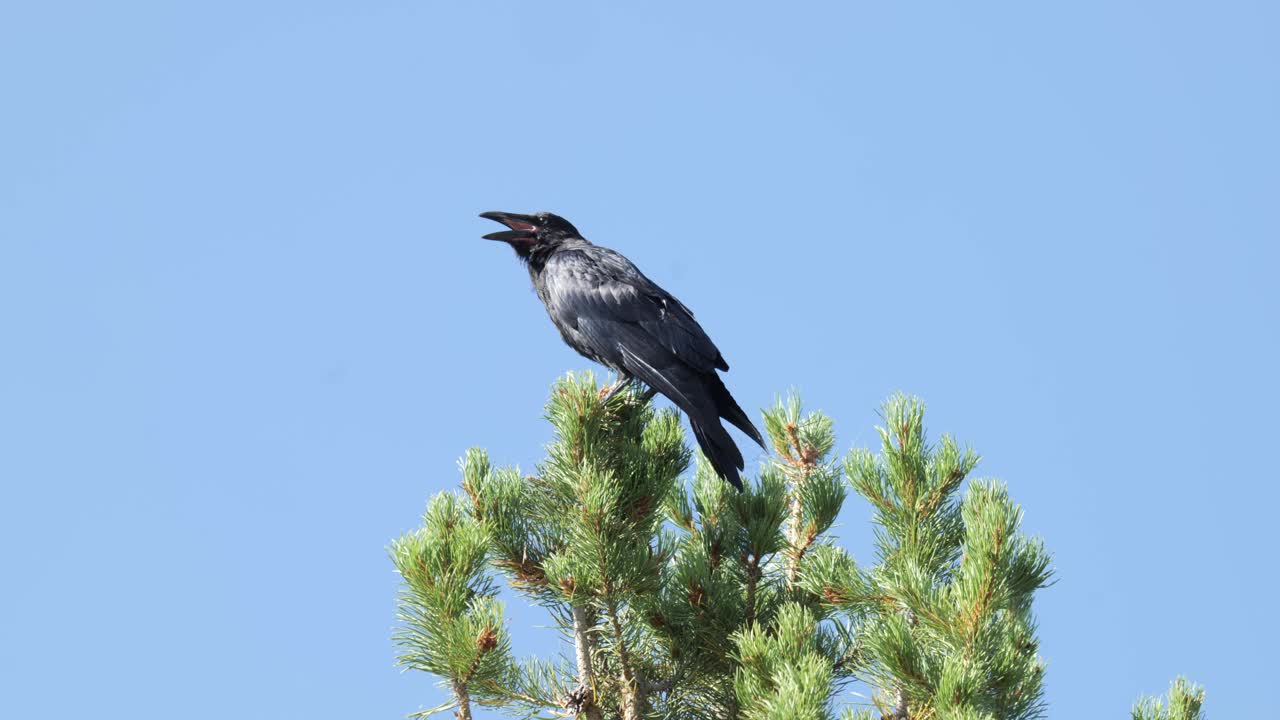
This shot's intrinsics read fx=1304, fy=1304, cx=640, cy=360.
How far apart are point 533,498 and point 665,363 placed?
151cm

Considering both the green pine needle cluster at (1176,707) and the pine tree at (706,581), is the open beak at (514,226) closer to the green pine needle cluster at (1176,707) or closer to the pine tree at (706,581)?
the pine tree at (706,581)

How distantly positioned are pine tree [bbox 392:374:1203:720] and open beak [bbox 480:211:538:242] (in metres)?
2.81

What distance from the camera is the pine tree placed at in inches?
163

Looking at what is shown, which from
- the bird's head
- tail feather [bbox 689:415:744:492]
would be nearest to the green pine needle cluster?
tail feather [bbox 689:415:744:492]

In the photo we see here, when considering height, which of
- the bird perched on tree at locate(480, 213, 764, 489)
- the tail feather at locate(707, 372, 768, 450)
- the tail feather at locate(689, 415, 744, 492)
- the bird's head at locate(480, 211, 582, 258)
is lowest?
the tail feather at locate(689, 415, 744, 492)

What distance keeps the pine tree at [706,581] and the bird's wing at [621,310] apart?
1246mm

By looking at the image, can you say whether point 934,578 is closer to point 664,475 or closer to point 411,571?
point 664,475

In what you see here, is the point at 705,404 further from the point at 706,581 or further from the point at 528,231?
the point at 528,231

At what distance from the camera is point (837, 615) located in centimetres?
471

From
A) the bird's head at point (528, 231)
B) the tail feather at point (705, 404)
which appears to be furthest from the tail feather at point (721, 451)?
the bird's head at point (528, 231)

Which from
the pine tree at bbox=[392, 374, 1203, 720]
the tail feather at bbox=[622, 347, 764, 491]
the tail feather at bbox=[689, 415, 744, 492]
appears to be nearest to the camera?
the pine tree at bbox=[392, 374, 1203, 720]

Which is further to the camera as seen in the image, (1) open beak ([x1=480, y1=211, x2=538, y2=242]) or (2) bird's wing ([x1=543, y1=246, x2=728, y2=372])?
(1) open beak ([x1=480, y1=211, x2=538, y2=242])

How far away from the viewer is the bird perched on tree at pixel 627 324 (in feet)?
18.9

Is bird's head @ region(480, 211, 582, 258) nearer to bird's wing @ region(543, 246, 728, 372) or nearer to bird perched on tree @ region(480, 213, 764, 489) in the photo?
bird perched on tree @ region(480, 213, 764, 489)
